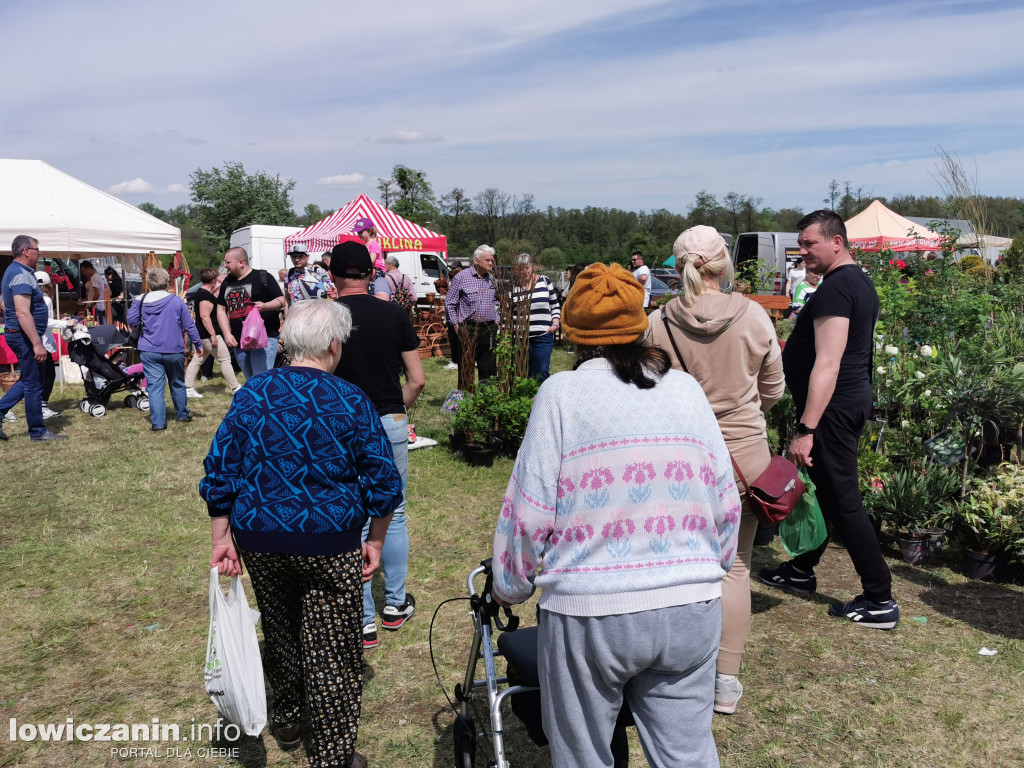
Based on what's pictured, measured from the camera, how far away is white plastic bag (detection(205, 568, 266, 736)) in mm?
2447

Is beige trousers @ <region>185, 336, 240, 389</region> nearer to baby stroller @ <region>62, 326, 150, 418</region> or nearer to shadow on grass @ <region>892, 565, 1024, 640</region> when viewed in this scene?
baby stroller @ <region>62, 326, 150, 418</region>

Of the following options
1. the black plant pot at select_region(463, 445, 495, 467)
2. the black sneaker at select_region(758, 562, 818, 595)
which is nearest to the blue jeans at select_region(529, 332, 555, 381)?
the black plant pot at select_region(463, 445, 495, 467)

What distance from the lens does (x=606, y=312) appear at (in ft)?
5.86

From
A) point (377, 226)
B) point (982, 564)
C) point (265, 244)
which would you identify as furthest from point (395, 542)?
point (265, 244)

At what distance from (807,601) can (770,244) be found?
67.9 feet

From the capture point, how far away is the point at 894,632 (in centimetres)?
365

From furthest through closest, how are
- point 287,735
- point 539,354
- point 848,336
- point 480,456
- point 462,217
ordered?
point 462,217
point 539,354
point 480,456
point 848,336
point 287,735

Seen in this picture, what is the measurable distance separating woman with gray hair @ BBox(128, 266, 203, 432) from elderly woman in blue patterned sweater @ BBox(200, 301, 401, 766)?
19.4 feet

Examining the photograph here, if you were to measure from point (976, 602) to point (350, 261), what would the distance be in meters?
3.67

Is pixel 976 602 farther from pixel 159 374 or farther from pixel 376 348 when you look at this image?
pixel 159 374

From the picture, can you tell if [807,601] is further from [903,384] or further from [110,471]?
[110,471]

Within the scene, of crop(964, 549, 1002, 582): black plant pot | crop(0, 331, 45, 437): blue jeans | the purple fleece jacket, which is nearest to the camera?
crop(964, 549, 1002, 582): black plant pot

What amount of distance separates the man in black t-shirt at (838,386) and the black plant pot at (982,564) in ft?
2.94

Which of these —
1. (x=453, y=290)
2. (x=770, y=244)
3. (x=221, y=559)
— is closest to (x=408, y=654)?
(x=221, y=559)
